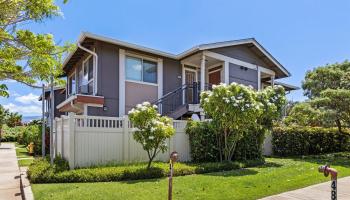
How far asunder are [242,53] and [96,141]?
39.4ft

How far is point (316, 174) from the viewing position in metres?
10.3

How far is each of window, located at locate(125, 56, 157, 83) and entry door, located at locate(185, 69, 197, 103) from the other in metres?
2.05

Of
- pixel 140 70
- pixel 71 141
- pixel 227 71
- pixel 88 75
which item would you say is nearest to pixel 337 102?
pixel 227 71

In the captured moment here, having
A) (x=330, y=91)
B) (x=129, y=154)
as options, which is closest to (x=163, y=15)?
(x=129, y=154)

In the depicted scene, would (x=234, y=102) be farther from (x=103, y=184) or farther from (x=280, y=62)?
(x=280, y=62)

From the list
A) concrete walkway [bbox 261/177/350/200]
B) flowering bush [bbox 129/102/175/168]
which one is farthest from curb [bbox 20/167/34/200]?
concrete walkway [bbox 261/177/350/200]

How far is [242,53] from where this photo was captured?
19.5 meters

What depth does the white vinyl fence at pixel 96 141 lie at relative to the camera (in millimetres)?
10164

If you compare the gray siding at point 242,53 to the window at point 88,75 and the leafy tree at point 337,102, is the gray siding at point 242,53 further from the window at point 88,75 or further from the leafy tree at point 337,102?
the window at point 88,75

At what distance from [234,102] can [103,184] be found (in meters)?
5.68

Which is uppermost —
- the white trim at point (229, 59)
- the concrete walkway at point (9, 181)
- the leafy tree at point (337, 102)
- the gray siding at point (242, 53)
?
the gray siding at point (242, 53)

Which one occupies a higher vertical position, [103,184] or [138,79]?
[138,79]

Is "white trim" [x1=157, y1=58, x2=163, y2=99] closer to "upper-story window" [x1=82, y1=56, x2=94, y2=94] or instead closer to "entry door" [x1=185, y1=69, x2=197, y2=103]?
"entry door" [x1=185, y1=69, x2=197, y2=103]

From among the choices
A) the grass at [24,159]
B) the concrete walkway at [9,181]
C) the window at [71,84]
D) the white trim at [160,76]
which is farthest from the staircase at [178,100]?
the concrete walkway at [9,181]
